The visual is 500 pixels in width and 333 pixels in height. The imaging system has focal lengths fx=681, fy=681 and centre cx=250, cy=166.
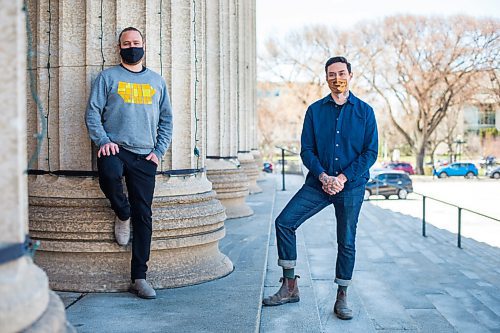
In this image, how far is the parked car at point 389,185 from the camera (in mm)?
29772

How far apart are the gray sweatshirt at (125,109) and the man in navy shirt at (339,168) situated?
1225 millimetres

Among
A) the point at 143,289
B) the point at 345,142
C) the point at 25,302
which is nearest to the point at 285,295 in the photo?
the point at 143,289

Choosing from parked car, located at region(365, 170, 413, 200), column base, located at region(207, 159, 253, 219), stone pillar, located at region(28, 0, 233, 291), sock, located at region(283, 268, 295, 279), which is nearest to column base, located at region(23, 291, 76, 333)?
stone pillar, located at region(28, 0, 233, 291)

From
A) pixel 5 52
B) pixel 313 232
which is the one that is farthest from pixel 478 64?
pixel 5 52

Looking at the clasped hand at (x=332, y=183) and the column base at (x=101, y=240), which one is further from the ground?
the clasped hand at (x=332, y=183)

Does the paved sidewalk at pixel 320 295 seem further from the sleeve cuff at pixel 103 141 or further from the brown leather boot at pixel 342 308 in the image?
the sleeve cuff at pixel 103 141

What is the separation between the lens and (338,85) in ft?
18.0

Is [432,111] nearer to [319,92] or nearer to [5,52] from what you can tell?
[319,92]

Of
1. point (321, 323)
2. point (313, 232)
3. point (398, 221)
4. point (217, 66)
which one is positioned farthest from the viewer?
point (398, 221)

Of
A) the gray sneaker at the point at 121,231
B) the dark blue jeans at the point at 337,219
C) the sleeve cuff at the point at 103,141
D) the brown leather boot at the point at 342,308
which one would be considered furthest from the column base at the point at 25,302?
the brown leather boot at the point at 342,308

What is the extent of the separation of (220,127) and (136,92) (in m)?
6.37

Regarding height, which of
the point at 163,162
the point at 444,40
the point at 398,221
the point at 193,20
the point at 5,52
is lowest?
the point at 398,221

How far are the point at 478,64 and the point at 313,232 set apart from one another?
40801mm

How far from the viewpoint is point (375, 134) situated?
18.2 ft
